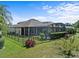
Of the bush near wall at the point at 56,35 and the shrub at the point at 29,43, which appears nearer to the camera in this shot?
the bush near wall at the point at 56,35

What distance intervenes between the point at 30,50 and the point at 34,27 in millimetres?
712

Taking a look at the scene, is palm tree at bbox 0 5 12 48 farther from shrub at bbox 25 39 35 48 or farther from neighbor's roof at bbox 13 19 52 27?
shrub at bbox 25 39 35 48

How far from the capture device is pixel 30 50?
10.9 metres

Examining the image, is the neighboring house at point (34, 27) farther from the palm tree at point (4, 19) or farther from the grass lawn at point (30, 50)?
the grass lawn at point (30, 50)

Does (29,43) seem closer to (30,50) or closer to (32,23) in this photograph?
(30,50)

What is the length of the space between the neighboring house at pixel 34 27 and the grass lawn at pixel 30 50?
357mm

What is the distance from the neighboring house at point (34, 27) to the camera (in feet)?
35.5

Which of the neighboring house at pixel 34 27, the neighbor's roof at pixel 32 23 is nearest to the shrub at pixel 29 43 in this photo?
the neighboring house at pixel 34 27

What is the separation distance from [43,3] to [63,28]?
0.98 m

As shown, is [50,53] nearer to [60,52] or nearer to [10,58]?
[60,52]

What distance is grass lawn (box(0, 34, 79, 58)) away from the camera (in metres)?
10.8

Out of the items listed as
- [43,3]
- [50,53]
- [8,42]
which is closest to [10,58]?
[8,42]

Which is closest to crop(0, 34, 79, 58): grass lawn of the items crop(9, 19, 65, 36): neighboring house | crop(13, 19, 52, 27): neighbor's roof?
crop(9, 19, 65, 36): neighboring house

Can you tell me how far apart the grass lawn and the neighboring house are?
36 centimetres
